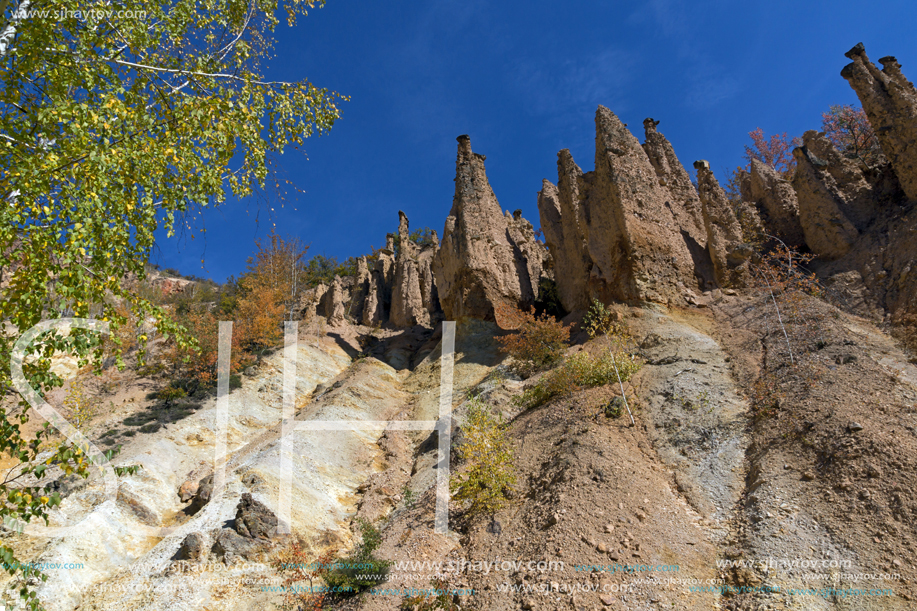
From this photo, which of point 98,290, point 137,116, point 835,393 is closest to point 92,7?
point 137,116

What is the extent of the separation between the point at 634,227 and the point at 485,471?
36.9 feet

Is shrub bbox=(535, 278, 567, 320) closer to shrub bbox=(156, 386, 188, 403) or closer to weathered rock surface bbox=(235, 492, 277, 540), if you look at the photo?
weathered rock surface bbox=(235, 492, 277, 540)

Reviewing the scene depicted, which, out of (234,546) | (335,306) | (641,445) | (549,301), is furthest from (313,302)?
(641,445)

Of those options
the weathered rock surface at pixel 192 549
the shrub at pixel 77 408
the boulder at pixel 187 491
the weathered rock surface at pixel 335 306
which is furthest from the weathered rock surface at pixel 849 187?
the shrub at pixel 77 408

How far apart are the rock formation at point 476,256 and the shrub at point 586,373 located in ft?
33.9

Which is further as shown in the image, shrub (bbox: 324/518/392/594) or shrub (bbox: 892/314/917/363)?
shrub (bbox: 892/314/917/363)

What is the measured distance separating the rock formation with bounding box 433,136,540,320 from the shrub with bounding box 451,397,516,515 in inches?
519

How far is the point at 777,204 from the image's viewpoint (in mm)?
19500

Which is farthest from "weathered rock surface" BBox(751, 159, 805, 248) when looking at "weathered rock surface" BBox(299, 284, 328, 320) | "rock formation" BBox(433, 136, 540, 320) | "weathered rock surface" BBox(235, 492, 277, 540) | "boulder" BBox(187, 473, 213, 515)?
"weathered rock surface" BBox(299, 284, 328, 320)

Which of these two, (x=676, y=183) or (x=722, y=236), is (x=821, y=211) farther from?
(x=676, y=183)

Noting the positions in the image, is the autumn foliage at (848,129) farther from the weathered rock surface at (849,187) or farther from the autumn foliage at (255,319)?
the autumn foliage at (255,319)

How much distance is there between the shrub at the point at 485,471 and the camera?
10.9m

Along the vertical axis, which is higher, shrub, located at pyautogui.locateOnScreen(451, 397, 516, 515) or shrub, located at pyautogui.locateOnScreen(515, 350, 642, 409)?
shrub, located at pyautogui.locateOnScreen(515, 350, 642, 409)

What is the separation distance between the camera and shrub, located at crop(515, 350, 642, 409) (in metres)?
13.9
